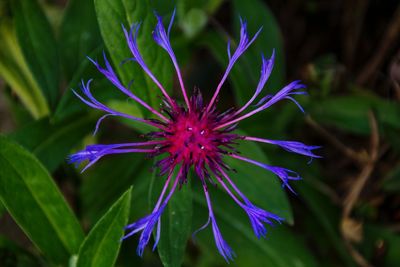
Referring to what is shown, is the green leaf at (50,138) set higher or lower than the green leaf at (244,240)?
higher

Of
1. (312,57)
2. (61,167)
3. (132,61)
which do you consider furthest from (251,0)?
(61,167)

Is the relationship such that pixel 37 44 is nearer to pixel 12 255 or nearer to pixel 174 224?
pixel 12 255

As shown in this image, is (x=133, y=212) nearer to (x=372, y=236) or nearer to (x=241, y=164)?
(x=241, y=164)

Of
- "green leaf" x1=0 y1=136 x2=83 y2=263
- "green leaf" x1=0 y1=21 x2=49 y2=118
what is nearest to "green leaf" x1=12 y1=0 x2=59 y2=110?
"green leaf" x1=0 y1=21 x2=49 y2=118

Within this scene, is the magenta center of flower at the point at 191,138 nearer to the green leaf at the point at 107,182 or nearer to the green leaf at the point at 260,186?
the green leaf at the point at 260,186

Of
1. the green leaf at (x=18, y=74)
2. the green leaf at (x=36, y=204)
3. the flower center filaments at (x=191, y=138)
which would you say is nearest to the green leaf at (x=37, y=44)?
the green leaf at (x=18, y=74)
